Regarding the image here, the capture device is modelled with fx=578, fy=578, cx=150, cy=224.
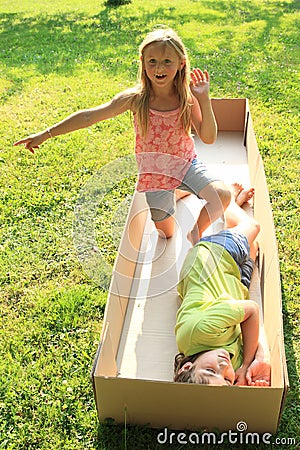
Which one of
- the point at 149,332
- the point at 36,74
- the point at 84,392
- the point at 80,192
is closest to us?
the point at 84,392

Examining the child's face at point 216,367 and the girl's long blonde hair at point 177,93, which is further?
the girl's long blonde hair at point 177,93

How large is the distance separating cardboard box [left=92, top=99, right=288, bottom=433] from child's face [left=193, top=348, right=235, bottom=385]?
8cm

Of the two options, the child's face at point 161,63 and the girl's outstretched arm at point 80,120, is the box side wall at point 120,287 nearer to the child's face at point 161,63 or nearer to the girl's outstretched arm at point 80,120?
the girl's outstretched arm at point 80,120

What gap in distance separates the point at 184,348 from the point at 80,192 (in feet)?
5.07

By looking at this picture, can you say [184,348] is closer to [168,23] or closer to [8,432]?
[8,432]

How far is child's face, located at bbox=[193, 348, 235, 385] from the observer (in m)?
1.81

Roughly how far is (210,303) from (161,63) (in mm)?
978

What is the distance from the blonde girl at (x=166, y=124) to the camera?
91.7 inches

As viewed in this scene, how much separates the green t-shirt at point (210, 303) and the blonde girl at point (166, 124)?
319 mm

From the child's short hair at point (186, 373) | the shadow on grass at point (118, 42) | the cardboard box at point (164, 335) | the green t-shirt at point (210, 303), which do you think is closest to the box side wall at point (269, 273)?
the cardboard box at point (164, 335)

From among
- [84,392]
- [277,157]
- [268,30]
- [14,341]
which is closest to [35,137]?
[14,341]

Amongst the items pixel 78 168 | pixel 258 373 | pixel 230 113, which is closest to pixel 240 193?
pixel 230 113

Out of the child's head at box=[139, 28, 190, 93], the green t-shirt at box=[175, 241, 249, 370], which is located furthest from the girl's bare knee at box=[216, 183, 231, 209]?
the child's head at box=[139, 28, 190, 93]

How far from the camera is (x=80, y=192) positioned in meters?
3.30
